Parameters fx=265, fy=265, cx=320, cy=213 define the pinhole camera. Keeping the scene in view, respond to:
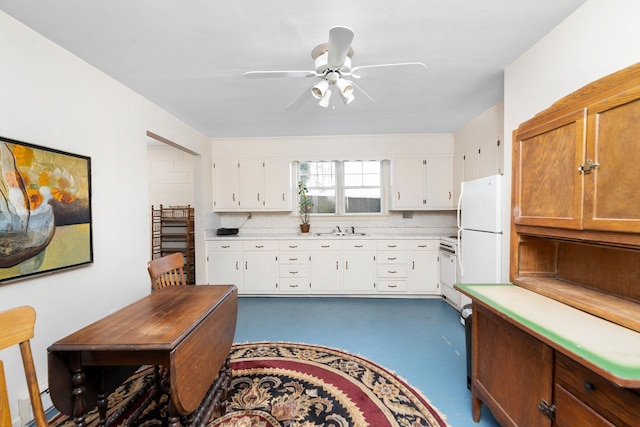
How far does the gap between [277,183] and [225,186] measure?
2.82 ft

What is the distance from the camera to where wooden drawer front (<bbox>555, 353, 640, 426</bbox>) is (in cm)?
84

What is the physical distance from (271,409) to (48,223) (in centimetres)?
192

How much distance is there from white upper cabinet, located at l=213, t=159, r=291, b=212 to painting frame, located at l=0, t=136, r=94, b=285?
2.30 m

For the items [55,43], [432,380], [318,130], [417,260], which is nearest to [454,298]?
[417,260]

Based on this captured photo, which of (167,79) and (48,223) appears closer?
(48,223)

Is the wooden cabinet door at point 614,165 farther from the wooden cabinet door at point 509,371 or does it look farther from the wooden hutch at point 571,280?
the wooden cabinet door at point 509,371

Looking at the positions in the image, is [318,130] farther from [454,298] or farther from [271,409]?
[271,409]

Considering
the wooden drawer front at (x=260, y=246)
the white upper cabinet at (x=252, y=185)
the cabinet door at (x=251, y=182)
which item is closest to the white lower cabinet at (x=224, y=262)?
the wooden drawer front at (x=260, y=246)

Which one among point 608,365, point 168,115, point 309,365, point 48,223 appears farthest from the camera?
point 168,115

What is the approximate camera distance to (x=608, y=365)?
2.71 ft

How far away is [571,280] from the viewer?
1625 millimetres

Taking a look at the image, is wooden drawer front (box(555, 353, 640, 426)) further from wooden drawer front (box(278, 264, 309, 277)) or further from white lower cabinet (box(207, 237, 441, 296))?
wooden drawer front (box(278, 264, 309, 277))

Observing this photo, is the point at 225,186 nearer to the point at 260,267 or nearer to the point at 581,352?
the point at 260,267

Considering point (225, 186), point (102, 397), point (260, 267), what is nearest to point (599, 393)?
point (102, 397)
